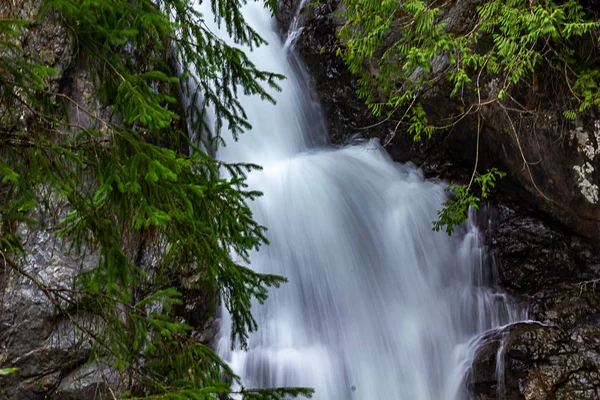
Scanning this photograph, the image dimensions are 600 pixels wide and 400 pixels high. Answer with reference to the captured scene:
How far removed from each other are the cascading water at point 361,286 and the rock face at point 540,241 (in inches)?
12.4

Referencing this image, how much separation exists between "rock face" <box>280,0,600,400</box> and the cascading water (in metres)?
0.32

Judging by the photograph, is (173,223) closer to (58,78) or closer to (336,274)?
(58,78)

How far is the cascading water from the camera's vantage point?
559 cm

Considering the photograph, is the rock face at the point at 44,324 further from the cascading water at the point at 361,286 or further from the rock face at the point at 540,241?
the rock face at the point at 540,241

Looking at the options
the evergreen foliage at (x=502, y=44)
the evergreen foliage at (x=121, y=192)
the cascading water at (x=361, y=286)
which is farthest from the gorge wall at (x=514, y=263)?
the evergreen foliage at (x=121, y=192)

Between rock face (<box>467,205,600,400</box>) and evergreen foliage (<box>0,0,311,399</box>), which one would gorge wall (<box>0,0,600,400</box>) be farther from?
evergreen foliage (<box>0,0,311,399</box>)

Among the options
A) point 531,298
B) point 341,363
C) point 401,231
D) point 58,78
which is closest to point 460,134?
point 401,231

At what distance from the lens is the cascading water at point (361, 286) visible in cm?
559

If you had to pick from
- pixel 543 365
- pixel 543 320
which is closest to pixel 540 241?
pixel 543 320

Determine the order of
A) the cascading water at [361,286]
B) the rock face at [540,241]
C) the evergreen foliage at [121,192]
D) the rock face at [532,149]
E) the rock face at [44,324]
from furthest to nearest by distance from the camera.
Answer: the rock face at [532,149], the cascading water at [361,286], the rock face at [540,241], the rock face at [44,324], the evergreen foliage at [121,192]

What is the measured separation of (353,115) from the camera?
28.4 ft

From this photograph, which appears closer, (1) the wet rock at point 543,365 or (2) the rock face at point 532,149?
(1) the wet rock at point 543,365

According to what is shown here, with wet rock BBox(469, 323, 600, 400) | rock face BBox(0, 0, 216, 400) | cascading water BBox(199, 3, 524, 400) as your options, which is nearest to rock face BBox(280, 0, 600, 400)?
wet rock BBox(469, 323, 600, 400)

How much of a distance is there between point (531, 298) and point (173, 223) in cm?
511
